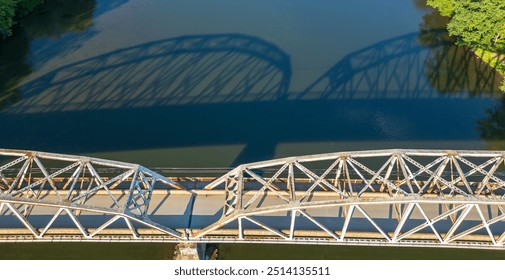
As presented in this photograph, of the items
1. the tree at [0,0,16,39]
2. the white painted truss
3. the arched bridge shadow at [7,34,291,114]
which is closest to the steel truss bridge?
the white painted truss

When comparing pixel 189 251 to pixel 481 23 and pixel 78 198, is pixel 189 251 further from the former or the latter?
pixel 481 23

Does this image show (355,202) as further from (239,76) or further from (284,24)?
(284,24)

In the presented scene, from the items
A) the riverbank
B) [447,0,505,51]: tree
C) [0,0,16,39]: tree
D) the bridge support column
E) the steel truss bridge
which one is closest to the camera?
the steel truss bridge

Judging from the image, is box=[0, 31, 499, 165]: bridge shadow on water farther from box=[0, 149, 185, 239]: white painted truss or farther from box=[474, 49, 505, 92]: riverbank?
box=[0, 149, 185, 239]: white painted truss

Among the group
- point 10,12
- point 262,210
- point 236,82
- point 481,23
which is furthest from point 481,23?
point 10,12

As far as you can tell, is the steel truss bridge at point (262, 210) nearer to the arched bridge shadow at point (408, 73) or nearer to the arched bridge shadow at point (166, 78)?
the arched bridge shadow at point (166, 78)

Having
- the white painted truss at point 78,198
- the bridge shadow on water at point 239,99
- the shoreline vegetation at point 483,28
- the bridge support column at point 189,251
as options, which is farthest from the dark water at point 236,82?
the bridge support column at point 189,251

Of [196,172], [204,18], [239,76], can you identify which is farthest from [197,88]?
[204,18]
